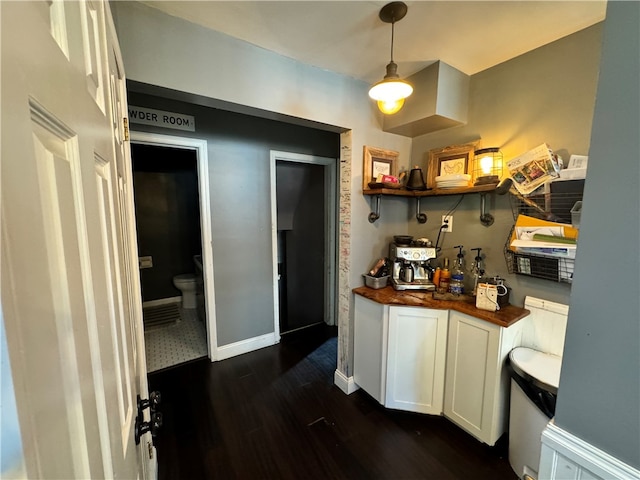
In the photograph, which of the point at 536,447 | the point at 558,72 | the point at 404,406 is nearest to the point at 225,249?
the point at 404,406

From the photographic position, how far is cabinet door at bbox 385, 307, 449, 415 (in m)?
1.79

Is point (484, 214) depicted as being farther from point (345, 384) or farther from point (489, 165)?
point (345, 384)

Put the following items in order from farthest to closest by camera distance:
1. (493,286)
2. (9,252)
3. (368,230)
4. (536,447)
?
1. (368,230)
2. (493,286)
3. (536,447)
4. (9,252)

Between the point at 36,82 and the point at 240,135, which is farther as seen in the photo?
the point at 240,135

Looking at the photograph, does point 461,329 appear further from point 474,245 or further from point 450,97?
point 450,97

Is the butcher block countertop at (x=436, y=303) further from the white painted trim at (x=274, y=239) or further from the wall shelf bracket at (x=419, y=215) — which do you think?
the white painted trim at (x=274, y=239)

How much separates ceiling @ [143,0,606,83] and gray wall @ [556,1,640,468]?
1.00 meters

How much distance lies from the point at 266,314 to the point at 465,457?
1950mm

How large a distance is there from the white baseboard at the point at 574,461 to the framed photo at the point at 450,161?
1.70 metres

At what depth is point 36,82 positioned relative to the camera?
0.29m

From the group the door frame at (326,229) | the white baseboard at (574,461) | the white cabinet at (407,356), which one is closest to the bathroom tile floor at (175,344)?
the door frame at (326,229)

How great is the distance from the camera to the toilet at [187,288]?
3.90 m

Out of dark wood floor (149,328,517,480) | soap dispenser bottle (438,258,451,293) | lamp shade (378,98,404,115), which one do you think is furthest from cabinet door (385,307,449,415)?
lamp shade (378,98,404,115)

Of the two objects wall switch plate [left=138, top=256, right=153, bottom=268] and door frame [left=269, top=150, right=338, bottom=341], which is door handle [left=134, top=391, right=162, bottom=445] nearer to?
door frame [left=269, top=150, right=338, bottom=341]
